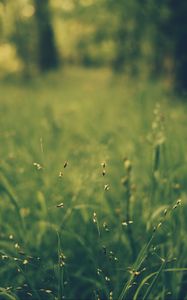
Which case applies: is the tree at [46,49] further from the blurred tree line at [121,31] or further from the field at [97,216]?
the field at [97,216]

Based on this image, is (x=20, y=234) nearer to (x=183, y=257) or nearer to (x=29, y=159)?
(x=183, y=257)

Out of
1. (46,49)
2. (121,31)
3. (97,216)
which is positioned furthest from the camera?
(46,49)

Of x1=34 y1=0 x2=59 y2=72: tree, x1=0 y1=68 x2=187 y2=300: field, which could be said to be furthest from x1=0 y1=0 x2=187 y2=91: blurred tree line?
x1=0 y1=68 x2=187 y2=300: field

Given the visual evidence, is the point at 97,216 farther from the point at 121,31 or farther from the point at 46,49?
the point at 46,49

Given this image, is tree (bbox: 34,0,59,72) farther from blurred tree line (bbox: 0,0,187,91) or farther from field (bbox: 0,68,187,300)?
field (bbox: 0,68,187,300)

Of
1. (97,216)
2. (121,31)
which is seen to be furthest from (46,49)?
(97,216)

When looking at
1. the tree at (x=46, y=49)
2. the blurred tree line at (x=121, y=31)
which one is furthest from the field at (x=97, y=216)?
the tree at (x=46, y=49)

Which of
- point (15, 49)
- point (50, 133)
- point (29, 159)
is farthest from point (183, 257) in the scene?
point (15, 49)
